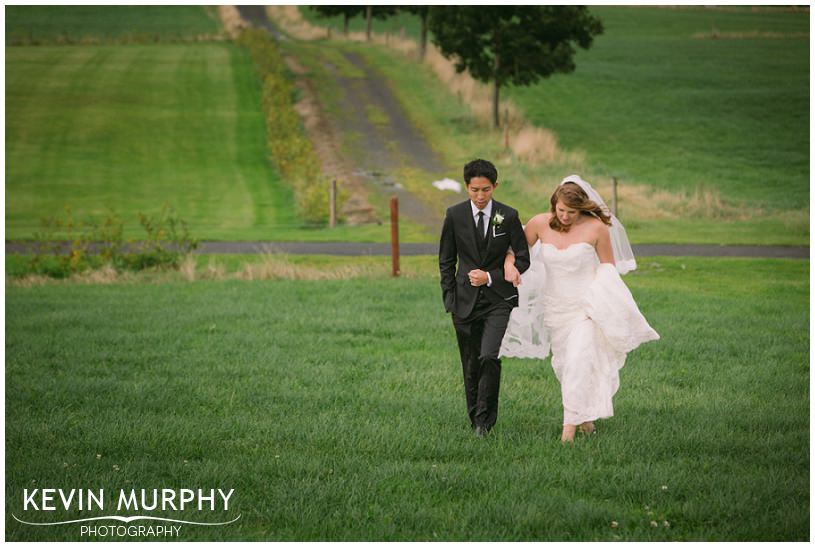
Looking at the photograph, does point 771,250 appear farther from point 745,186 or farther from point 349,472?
point 349,472

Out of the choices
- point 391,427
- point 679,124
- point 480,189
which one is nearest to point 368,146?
point 679,124

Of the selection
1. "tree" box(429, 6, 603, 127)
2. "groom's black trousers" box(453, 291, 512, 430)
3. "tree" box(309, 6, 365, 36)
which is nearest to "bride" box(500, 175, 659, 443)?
"groom's black trousers" box(453, 291, 512, 430)

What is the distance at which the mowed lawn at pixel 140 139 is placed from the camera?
109 feet

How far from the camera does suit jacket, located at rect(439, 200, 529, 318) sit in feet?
25.6

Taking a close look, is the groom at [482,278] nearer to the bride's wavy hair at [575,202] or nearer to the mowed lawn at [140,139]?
the bride's wavy hair at [575,202]

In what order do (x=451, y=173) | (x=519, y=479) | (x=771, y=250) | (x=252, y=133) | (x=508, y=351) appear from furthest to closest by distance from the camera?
(x=252, y=133) → (x=451, y=173) → (x=771, y=250) → (x=508, y=351) → (x=519, y=479)

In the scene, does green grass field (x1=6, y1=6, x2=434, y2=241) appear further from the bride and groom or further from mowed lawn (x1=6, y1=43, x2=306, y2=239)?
the bride and groom

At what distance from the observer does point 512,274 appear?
25.6ft

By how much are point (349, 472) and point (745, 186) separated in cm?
2731

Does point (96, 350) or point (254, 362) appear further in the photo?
point (96, 350)

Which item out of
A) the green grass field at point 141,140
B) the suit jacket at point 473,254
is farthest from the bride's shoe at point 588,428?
the green grass field at point 141,140

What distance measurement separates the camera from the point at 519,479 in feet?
22.6

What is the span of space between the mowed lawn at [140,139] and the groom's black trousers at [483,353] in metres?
18.7

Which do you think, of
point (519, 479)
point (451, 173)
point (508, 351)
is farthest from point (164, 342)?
point (451, 173)
